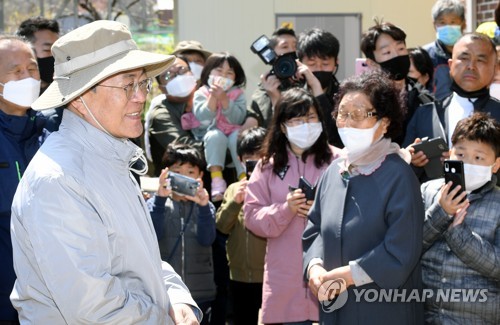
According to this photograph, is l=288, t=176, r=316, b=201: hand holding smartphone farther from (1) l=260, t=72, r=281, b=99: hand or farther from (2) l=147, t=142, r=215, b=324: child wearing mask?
(1) l=260, t=72, r=281, b=99: hand

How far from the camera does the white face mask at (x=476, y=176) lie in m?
4.31

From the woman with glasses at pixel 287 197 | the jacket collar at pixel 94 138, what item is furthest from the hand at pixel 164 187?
the jacket collar at pixel 94 138

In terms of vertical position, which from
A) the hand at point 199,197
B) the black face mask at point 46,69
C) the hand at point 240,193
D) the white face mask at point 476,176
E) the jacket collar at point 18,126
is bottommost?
the hand at point 240,193

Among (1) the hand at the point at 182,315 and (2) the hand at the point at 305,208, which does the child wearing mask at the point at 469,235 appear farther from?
(1) the hand at the point at 182,315

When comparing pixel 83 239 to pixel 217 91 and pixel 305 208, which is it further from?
pixel 217 91

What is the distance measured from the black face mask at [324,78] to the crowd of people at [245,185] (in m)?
0.01

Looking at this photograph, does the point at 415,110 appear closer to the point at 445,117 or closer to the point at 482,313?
the point at 445,117

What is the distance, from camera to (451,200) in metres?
4.16

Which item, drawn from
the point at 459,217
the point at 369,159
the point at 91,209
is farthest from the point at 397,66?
the point at 91,209

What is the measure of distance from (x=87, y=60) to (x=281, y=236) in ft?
8.57

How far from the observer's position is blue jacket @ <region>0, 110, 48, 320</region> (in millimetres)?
4145

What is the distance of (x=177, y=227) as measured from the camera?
5.39m

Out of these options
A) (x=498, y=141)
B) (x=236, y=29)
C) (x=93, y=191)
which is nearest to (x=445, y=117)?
(x=498, y=141)

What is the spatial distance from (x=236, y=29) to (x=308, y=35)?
570cm
